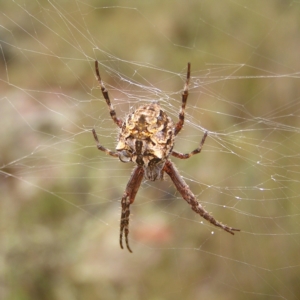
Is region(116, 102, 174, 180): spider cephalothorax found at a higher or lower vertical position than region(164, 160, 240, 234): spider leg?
higher

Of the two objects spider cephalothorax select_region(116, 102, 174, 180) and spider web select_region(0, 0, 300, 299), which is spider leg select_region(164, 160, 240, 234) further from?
spider cephalothorax select_region(116, 102, 174, 180)

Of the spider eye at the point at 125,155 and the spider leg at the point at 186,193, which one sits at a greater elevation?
the spider eye at the point at 125,155

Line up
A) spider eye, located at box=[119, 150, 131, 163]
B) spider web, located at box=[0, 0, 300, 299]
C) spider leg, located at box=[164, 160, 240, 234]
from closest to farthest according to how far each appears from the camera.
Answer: spider eye, located at box=[119, 150, 131, 163], spider leg, located at box=[164, 160, 240, 234], spider web, located at box=[0, 0, 300, 299]

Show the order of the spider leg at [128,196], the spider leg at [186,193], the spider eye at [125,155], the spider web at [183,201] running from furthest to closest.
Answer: the spider web at [183,201] < the spider leg at [128,196] < the spider leg at [186,193] < the spider eye at [125,155]

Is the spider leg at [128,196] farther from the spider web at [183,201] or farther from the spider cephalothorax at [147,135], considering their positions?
the spider cephalothorax at [147,135]

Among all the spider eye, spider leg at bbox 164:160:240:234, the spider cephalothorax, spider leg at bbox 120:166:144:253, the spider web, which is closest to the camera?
the spider cephalothorax

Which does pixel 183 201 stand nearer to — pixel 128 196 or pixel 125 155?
pixel 128 196

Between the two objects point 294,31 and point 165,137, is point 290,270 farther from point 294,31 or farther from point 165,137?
point 294,31

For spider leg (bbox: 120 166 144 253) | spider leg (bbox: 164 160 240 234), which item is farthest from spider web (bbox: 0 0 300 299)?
spider leg (bbox: 120 166 144 253)

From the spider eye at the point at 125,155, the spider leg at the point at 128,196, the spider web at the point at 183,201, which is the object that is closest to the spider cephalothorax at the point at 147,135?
the spider eye at the point at 125,155
